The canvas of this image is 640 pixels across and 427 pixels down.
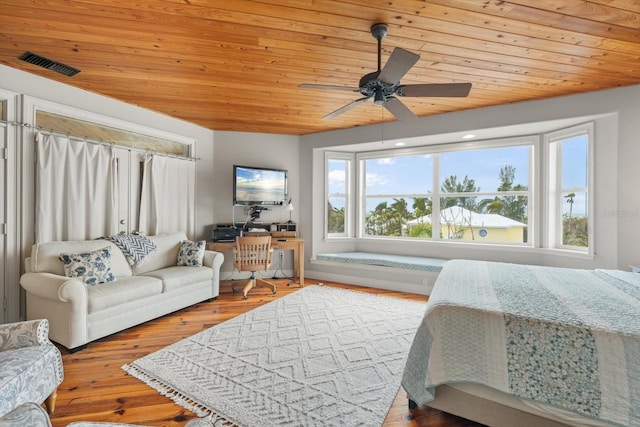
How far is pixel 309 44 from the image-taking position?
7.44 ft

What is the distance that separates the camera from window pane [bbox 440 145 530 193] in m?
4.09

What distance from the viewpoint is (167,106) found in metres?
3.71

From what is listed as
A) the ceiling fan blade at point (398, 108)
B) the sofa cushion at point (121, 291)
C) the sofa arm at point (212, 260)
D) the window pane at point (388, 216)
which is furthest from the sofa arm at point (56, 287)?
the window pane at point (388, 216)

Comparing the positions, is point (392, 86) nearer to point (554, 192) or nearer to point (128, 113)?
point (554, 192)

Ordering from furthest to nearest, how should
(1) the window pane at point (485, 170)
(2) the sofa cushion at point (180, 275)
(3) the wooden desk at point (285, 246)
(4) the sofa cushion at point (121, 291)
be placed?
(3) the wooden desk at point (285, 246) → (1) the window pane at point (485, 170) → (2) the sofa cushion at point (180, 275) → (4) the sofa cushion at point (121, 291)

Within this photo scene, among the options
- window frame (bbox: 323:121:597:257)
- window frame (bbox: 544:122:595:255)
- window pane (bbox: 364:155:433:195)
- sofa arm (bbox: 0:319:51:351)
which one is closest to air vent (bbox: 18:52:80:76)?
sofa arm (bbox: 0:319:51:351)

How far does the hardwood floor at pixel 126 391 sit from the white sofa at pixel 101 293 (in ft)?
0.51

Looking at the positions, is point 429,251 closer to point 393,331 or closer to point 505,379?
point 393,331

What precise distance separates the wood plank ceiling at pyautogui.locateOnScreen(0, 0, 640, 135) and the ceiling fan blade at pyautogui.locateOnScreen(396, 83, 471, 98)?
44 cm

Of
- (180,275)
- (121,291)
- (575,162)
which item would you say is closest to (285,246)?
(180,275)

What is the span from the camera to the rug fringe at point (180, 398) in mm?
1639

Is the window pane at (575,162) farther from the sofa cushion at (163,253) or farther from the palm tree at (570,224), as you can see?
the sofa cushion at (163,253)

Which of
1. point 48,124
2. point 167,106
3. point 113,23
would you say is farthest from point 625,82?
point 48,124

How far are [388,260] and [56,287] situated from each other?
149 inches
